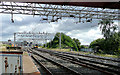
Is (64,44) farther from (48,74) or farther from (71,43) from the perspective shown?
(48,74)

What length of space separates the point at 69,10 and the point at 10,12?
314 inches

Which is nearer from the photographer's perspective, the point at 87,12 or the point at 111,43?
the point at 87,12

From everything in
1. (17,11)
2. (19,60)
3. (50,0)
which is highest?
(17,11)

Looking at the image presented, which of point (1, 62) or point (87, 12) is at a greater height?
point (87, 12)

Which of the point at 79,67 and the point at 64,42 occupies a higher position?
the point at 79,67

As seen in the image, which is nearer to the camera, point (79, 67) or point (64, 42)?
point (79, 67)

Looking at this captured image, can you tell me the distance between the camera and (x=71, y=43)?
7600cm

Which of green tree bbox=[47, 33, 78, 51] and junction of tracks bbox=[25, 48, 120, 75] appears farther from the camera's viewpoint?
green tree bbox=[47, 33, 78, 51]

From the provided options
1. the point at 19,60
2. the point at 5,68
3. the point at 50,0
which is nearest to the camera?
the point at 5,68

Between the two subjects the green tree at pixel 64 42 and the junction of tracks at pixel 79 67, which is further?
the green tree at pixel 64 42

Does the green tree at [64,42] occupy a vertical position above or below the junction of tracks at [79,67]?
below

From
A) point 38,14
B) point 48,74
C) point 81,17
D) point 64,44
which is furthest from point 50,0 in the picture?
point 64,44

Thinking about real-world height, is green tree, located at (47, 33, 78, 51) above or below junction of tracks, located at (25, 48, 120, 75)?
below

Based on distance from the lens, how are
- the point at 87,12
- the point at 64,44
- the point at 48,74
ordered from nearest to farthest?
the point at 48,74
the point at 87,12
the point at 64,44
